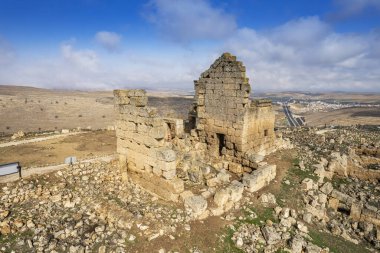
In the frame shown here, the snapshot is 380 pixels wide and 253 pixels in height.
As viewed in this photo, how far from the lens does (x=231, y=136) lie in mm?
12594

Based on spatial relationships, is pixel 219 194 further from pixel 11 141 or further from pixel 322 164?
pixel 11 141

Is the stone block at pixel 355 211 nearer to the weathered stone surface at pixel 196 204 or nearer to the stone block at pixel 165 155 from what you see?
the weathered stone surface at pixel 196 204

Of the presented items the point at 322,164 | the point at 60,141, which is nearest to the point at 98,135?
the point at 60,141

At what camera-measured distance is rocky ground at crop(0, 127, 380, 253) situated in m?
6.89

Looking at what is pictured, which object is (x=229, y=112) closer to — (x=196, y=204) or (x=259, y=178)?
(x=259, y=178)

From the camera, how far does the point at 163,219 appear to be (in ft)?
25.1

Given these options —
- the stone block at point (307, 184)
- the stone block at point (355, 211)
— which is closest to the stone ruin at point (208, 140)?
the stone block at point (307, 184)

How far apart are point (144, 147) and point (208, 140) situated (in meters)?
5.13

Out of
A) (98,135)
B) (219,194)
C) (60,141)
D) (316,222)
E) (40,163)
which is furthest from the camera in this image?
(98,135)

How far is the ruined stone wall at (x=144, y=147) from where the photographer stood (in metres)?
8.80

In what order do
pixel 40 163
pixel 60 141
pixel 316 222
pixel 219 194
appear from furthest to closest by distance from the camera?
pixel 60 141, pixel 40 163, pixel 316 222, pixel 219 194

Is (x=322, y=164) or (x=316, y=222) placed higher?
(x=322, y=164)

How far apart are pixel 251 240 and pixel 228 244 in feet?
2.79

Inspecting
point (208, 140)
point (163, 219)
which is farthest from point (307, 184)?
point (163, 219)
